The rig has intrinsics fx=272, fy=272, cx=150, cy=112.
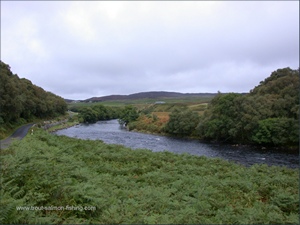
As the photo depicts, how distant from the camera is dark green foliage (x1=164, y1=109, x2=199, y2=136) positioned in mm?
56406

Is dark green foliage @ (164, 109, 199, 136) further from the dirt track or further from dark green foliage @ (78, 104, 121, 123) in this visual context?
dark green foliage @ (78, 104, 121, 123)

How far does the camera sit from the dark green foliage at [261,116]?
41.0m

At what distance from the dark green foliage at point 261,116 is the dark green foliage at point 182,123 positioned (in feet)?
14.0

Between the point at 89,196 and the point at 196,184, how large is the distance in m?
4.62

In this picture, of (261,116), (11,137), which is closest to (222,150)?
(261,116)

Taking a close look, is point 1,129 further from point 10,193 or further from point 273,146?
point 273,146

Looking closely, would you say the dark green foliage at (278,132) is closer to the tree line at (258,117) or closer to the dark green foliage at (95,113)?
the tree line at (258,117)

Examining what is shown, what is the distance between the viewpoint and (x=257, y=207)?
312 inches

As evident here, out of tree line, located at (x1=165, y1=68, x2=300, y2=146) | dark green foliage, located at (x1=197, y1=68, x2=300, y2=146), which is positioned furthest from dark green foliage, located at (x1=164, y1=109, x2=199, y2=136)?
dark green foliage, located at (x1=197, y1=68, x2=300, y2=146)

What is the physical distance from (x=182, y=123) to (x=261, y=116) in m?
16.5

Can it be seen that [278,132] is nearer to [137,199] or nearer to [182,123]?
[182,123]

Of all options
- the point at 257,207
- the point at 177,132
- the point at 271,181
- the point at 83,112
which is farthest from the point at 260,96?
the point at 83,112

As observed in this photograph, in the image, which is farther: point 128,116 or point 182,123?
point 128,116

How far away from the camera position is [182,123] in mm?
56406
